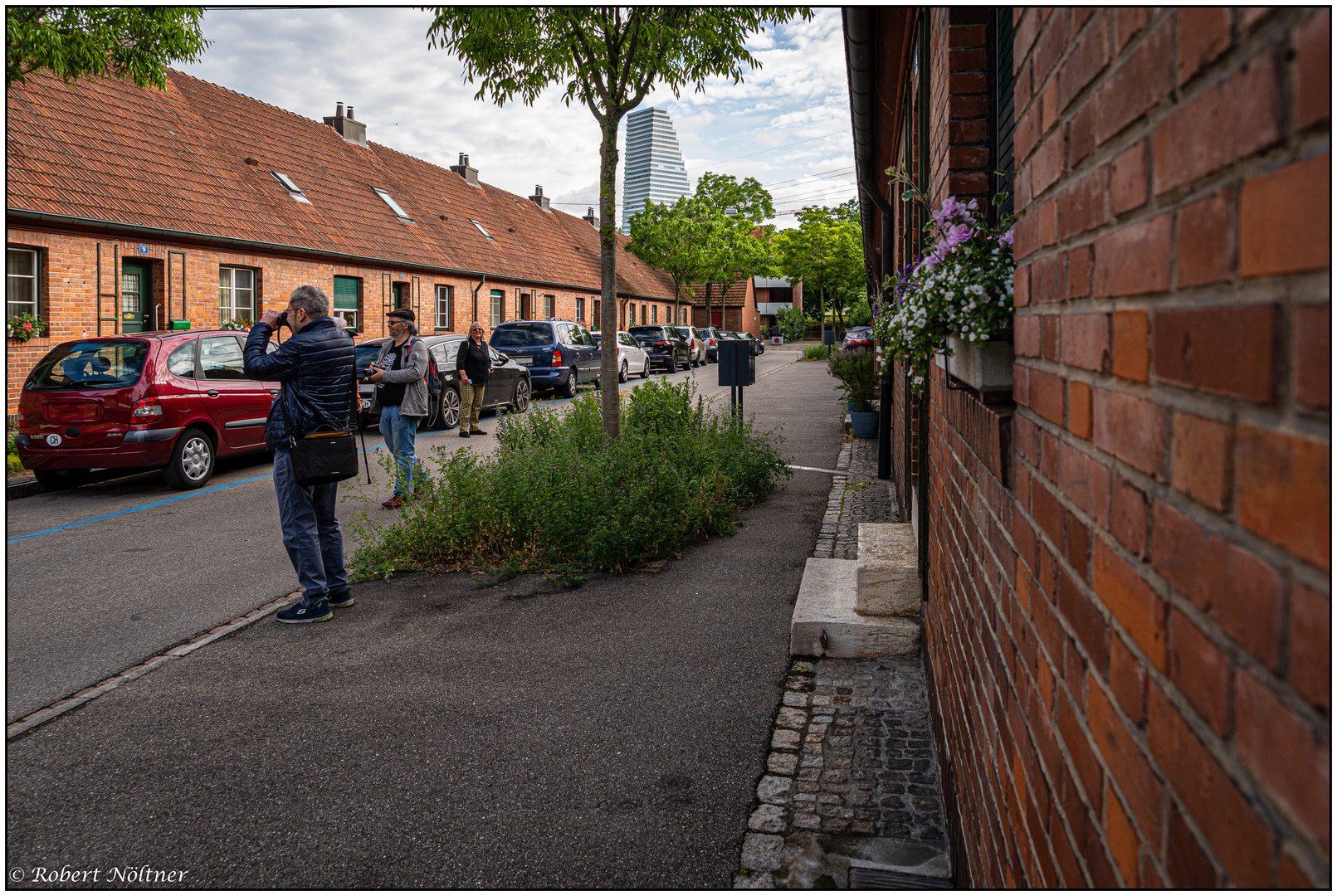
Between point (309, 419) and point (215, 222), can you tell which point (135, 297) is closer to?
point (215, 222)

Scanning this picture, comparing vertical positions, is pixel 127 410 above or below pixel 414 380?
below

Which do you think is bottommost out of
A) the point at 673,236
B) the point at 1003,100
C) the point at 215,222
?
the point at 1003,100

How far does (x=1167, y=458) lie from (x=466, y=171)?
39.5 meters

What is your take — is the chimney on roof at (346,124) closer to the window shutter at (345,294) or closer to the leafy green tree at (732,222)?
the window shutter at (345,294)

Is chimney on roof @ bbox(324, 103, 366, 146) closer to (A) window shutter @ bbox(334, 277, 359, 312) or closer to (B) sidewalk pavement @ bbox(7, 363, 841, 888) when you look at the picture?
(A) window shutter @ bbox(334, 277, 359, 312)

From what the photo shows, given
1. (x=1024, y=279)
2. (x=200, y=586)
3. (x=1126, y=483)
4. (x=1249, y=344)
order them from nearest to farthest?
(x=1249, y=344), (x=1126, y=483), (x=1024, y=279), (x=200, y=586)

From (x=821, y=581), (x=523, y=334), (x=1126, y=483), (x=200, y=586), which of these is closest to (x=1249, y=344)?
(x=1126, y=483)

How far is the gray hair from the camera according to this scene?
18.2 feet

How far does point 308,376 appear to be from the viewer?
5.45 m

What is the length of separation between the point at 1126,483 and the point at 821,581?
429cm

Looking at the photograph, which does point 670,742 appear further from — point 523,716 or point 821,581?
point 821,581

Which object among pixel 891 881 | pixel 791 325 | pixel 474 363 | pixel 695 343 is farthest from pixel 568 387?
pixel 791 325

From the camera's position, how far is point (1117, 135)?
100cm

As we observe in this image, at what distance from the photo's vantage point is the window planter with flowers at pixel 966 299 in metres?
1.93
